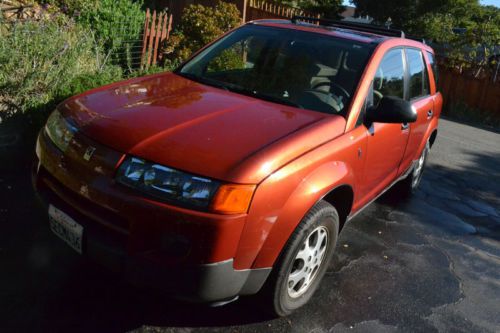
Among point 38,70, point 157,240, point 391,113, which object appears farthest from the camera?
point 38,70

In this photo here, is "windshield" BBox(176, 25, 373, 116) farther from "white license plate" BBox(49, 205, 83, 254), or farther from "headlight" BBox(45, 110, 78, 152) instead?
"white license plate" BBox(49, 205, 83, 254)

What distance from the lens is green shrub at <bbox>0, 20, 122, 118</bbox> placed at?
15.7 feet

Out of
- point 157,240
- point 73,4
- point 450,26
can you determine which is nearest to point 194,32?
point 73,4

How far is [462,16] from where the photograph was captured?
3192 centimetres

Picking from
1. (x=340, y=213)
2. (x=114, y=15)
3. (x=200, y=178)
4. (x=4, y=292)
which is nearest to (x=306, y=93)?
(x=340, y=213)

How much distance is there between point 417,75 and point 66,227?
12.0 ft

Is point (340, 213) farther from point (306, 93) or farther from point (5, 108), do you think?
point (5, 108)

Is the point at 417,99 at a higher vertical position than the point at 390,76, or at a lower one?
lower

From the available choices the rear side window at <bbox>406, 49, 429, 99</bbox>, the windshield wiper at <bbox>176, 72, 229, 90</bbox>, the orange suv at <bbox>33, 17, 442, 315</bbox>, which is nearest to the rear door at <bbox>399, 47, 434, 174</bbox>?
the rear side window at <bbox>406, 49, 429, 99</bbox>

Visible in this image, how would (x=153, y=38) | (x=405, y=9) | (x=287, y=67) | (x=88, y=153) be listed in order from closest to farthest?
(x=88, y=153)
(x=287, y=67)
(x=153, y=38)
(x=405, y=9)

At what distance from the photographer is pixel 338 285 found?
3.53 metres

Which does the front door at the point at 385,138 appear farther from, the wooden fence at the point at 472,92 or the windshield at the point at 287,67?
the wooden fence at the point at 472,92

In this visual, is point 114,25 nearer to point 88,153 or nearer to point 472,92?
point 88,153

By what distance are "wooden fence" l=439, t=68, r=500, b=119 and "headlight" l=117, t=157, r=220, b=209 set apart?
14.6 m
